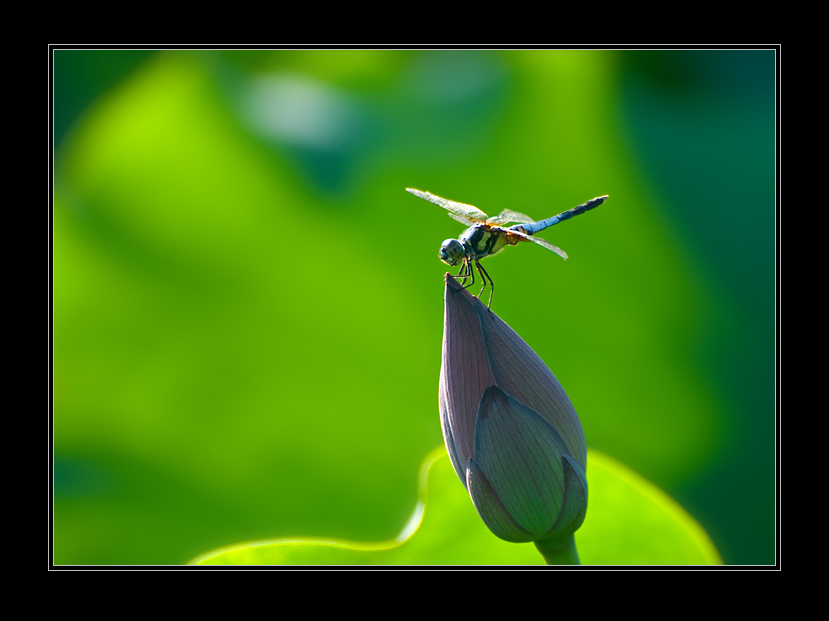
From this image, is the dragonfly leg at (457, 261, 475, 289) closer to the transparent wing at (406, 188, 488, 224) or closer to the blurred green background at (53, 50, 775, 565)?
the transparent wing at (406, 188, 488, 224)

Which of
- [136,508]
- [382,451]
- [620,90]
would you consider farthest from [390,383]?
[620,90]

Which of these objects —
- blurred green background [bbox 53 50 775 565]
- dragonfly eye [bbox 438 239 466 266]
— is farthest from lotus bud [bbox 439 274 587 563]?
blurred green background [bbox 53 50 775 565]

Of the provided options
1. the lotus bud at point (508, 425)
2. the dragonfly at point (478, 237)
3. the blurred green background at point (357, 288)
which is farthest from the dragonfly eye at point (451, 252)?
the blurred green background at point (357, 288)

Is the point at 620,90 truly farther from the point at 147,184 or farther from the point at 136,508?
the point at 136,508

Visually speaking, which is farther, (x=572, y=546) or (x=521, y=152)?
(x=521, y=152)

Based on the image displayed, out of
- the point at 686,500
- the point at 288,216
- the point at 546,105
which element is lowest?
the point at 686,500

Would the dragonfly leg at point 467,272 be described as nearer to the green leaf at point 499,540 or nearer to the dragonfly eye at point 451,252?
the dragonfly eye at point 451,252

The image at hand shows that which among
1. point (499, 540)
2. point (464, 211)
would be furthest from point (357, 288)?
point (499, 540)
